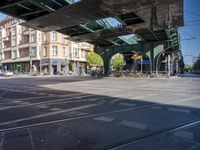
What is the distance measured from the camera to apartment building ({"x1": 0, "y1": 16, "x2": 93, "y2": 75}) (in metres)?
62.0

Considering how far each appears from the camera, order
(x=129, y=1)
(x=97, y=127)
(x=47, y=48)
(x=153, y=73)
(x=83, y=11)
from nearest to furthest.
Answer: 1. (x=97, y=127)
2. (x=129, y=1)
3. (x=83, y=11)
4. (x=153, y=73)
5. (x=47, y=48)

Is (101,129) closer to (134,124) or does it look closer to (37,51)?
(134,124)

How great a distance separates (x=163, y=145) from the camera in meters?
4.79

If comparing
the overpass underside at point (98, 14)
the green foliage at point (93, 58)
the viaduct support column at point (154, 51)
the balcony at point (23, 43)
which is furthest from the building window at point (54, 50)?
the viaduct support column at point (154, 51)

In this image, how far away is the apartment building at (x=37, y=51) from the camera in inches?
2441

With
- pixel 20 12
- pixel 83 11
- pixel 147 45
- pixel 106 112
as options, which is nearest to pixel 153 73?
pixel 147 45

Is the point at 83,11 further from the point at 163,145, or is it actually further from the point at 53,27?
the point at 163,145

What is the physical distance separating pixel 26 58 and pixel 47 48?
8851mm

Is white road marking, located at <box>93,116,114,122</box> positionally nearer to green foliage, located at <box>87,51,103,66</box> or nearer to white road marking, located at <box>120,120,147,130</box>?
white road marking, located at <box>120,120,147,130</box>

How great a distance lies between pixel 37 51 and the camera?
207ft

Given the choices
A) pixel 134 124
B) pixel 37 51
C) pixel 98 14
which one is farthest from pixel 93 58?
pixel 134 124

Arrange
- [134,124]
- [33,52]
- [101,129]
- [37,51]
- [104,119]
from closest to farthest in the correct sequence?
1. [101,129]
2. [134,124]
3. [104,119]
4. [37,51]
5. [33,52]

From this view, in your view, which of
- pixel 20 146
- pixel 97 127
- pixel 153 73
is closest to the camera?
pixel 20 146

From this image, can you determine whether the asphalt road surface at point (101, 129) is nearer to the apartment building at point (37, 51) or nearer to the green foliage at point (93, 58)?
the apartment building at point (37, 51)
